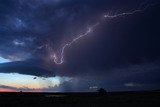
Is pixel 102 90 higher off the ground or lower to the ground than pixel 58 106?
higher

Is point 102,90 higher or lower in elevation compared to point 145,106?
higher

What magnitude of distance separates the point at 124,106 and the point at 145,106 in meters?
2.90

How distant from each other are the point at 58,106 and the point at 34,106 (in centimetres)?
360

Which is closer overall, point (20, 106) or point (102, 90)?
point (20, 106)

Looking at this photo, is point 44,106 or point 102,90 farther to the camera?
point 102,90

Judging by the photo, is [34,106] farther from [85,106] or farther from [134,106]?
[134,106]

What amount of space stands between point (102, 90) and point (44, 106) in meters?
53.5

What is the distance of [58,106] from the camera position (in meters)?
38.5

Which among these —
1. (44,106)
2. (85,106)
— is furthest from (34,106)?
(85,106)

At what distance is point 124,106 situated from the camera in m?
37.6

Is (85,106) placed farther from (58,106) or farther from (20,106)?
(20,106)

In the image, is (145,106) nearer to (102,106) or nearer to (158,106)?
(158,106)

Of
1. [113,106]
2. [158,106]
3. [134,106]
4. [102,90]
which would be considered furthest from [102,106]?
[102,90]

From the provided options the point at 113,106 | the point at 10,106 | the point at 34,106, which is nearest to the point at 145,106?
the point at 113,106
